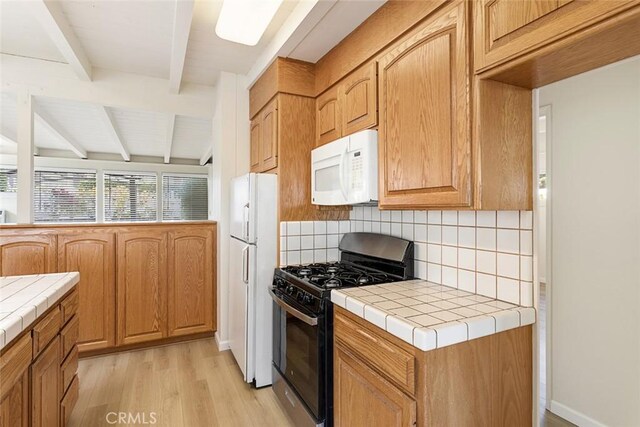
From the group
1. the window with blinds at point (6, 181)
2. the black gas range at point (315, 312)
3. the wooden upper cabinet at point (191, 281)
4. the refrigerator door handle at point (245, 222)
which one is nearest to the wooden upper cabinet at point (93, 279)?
the wooden upper cabinet at point (191, 281)

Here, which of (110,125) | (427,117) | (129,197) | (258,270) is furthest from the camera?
(129,197)

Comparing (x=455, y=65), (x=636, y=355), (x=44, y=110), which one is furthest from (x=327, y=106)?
(x=44, y=110)

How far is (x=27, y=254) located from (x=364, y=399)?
9.29 ft

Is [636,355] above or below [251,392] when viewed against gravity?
above

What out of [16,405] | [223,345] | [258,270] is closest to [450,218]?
[258,270]

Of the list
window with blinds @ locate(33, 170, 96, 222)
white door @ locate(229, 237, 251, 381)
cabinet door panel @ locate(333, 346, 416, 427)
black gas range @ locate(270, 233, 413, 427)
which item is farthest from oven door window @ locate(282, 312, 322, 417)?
window with blinds @ locate(33, 170, 96, 222)

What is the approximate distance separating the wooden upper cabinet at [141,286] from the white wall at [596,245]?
311 centimetres

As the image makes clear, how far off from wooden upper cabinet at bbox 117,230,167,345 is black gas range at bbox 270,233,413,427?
1.40m

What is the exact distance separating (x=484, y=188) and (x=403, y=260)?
776 mm

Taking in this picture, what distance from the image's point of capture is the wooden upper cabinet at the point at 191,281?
3.10 meters

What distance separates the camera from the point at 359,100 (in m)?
1.88

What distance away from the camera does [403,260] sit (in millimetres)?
1901

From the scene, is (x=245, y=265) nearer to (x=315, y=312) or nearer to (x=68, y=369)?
(x=315, y=312)

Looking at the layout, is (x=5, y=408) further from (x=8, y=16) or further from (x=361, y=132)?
(x=8, y=16)
